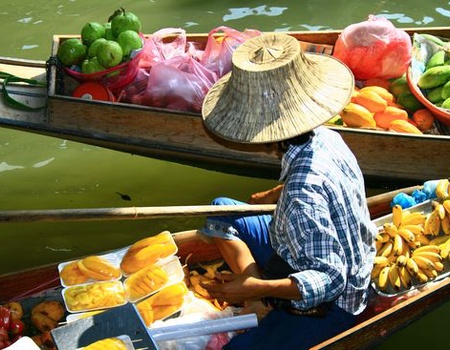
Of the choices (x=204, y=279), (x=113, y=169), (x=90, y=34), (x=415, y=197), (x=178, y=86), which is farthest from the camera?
(x=113, y=169)

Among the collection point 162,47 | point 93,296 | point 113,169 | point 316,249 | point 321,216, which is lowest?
point 113,169

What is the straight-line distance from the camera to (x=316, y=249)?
2762 millimetres

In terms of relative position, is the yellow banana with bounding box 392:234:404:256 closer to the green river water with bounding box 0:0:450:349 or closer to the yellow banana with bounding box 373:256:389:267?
the yellow banana with bounding box 373:256:389:267

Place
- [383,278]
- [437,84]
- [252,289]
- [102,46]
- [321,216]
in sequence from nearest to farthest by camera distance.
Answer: [321,216] → [252,289] → [383,278] → [437,84] → [102,46]

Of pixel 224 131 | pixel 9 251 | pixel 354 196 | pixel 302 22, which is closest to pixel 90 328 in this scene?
pixel 224 131

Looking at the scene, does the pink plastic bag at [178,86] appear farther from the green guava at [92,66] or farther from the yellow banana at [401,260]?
the yellow banana at [401,260]

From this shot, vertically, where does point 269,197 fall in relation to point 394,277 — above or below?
above

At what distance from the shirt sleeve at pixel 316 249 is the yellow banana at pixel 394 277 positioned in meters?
0.92

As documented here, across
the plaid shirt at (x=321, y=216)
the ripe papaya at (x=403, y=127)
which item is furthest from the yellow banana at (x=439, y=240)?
the ripe papaya at (x=403, y=127)

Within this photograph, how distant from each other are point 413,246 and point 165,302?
4.58 feet

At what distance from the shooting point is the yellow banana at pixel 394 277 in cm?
363

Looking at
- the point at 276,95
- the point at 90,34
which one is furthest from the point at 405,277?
the point at 90,34

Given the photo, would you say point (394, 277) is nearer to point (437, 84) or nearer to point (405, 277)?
point (405, 277)

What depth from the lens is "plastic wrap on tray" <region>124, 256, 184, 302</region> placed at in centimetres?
372
